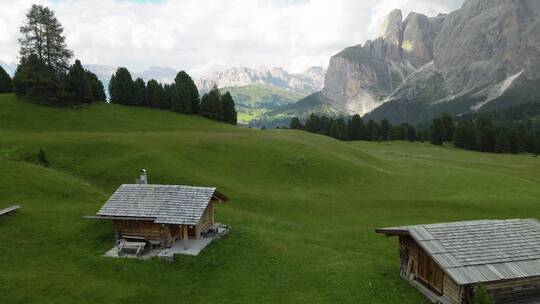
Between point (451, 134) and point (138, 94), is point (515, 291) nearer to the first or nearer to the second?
point (138, 94)

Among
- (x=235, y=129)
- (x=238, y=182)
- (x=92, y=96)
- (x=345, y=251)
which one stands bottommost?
(x=345, y=251)

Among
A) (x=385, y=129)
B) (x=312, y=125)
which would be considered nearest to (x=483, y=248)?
(x=312, y=125)

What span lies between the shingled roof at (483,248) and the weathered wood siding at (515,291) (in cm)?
106

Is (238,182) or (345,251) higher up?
(238,182)

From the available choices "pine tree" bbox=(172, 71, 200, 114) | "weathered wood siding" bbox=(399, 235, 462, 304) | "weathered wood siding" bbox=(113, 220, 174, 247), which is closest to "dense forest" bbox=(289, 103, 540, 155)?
"pine tree" bbox=(172, 71, 200, 114)

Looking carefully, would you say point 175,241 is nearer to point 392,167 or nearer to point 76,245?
point 76,245

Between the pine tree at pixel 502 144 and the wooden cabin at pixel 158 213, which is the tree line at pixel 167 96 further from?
the pine tree at pixel 502 144

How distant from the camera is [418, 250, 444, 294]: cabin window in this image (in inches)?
1037

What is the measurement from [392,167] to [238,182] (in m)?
30.5

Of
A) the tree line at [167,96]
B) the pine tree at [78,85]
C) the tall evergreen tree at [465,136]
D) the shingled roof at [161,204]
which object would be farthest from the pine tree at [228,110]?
the tall evergreen tree at [465,136]

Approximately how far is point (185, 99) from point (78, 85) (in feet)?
75.9


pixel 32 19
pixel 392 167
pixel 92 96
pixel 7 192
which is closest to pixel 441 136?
pixel 392 167

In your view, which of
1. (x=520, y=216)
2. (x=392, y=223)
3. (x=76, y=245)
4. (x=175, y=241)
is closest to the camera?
(x=76, y=245)

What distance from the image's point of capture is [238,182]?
182 ft
